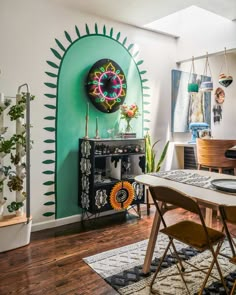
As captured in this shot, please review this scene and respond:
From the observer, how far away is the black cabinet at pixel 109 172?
3213 millimetres

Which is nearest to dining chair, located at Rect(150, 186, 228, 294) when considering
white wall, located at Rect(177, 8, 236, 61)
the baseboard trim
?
the baseboard trim

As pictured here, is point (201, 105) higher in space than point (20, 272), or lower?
higher

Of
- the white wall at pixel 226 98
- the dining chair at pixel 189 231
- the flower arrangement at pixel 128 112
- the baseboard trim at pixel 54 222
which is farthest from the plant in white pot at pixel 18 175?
the white wall at pixel 226 98

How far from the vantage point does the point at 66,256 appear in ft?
8.27

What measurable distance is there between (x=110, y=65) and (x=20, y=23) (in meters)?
1.18

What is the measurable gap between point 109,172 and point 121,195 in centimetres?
39

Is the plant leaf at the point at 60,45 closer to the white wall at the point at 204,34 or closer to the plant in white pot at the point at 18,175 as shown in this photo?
the plant in white pot at the point at 18,175

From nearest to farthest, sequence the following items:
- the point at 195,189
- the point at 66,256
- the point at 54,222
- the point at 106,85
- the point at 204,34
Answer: the point at 195,189 → the point at 66,256 → the point at 54,222 → the point at 106,85 → the point at 204,34

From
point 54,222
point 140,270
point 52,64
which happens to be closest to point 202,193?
point 140,270

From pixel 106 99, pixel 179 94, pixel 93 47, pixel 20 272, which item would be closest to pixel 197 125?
pixel 179 94

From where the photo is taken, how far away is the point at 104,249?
2656mm

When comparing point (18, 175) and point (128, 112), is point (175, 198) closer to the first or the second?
point (18, 175)

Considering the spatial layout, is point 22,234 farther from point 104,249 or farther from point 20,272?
point 104,249

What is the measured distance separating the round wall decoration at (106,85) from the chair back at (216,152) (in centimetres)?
131
